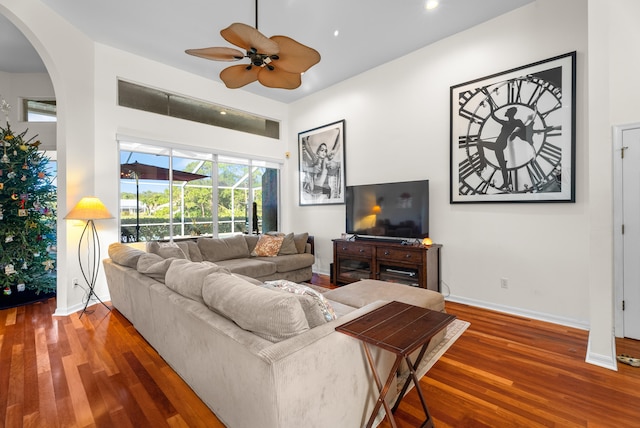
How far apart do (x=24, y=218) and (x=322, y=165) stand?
446cm

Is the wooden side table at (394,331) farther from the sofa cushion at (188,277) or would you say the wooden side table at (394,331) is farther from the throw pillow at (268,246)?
the throw pillow at (268,246)

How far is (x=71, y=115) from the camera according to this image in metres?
3.55

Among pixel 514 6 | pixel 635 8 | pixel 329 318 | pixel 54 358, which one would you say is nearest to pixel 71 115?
pixel 54 358

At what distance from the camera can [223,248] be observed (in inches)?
178

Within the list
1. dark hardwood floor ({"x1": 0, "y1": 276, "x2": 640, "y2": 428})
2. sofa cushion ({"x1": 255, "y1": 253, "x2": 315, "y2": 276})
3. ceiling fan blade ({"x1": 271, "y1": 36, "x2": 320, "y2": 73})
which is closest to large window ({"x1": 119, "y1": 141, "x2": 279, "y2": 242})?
sofa cushion ({"x1": 255, "y1": 253, "x2": 315, "y2": 276})

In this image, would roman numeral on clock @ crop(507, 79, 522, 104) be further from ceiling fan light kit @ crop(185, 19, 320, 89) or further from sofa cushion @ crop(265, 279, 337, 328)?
sofa cushion @ crop(265, 279, 337, 328)

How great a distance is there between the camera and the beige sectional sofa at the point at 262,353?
1201 millimetres

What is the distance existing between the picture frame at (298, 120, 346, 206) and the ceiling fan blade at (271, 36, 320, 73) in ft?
8.64

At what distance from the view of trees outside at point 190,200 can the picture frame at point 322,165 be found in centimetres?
94

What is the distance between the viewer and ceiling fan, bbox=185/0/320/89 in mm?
2117

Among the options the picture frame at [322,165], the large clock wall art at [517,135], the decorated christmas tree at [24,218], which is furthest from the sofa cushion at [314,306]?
the decorated christmas tree at [24,218]

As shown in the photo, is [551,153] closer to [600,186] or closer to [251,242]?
[600,186]

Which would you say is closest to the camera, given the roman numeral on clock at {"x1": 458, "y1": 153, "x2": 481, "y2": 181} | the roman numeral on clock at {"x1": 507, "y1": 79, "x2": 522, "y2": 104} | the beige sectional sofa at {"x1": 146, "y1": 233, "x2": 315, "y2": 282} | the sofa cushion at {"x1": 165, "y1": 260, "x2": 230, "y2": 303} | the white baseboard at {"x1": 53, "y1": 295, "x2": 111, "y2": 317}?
→ the sofa cushion at {"x1": 165, "y1": 260, "x2": 230, "y2": 303}

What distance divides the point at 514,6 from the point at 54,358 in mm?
5794
